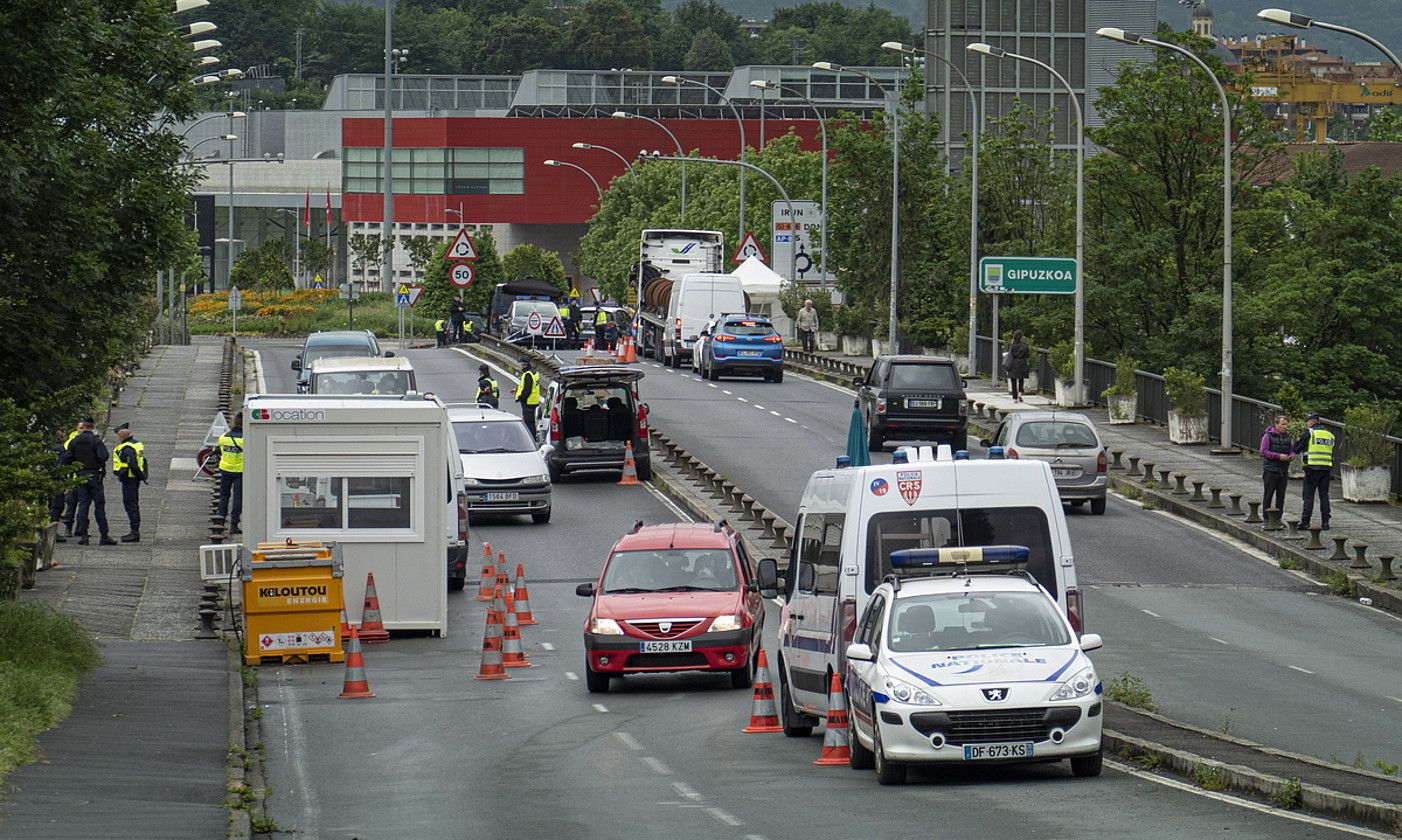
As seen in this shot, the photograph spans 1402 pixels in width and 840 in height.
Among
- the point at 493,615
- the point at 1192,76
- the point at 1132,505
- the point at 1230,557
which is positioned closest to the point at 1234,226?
the point at 1192,76

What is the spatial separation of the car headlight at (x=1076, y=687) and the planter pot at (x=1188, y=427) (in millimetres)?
32330

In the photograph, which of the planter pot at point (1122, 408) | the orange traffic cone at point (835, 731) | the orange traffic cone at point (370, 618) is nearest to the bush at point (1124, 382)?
the planter pot at point (1122, 408)

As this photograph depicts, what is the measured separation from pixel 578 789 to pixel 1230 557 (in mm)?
19723

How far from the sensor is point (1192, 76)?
55312 mm

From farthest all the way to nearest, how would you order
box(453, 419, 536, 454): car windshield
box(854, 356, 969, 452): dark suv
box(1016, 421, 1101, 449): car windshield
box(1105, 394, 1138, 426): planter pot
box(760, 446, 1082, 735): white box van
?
box(1105, 394, 1138, 426): planter pot < box(854, 356, 969, 452): dark suv < box(1016, 421, 1101, 449): car windshield < box(453, 419, 536, 454): car windshield < box(760, 446, 1082, 735): white box van

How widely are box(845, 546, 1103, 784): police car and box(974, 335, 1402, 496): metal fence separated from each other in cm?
2365

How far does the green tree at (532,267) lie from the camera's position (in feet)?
A: 367

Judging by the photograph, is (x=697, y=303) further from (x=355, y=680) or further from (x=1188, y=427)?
(x=355, y=680)

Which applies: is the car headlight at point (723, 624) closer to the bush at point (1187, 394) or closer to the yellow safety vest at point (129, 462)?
the yellow safety vest at point (129, 462)

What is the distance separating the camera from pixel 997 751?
46.3 feet

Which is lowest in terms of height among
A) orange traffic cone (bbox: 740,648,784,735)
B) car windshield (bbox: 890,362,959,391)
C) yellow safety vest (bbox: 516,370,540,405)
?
orange traffic cone (bbox: 740,648,784,735)

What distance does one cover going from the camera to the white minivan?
2505 inches

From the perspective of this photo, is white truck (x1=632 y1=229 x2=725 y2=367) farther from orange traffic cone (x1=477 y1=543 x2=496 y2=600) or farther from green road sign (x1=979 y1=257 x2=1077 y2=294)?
orange traffic cone (x1=477 y1=543 x2=496 y2=600)

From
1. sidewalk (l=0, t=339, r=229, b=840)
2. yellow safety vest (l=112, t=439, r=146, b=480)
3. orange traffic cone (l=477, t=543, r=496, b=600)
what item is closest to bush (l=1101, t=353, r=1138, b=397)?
sidewalk (l=0, t=339, r=229, b=840)
